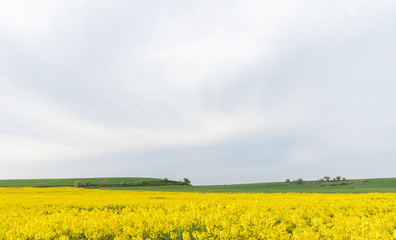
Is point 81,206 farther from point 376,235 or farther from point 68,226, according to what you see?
point 376,235

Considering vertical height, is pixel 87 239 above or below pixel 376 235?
below

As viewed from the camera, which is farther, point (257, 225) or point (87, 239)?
point (87, 239)

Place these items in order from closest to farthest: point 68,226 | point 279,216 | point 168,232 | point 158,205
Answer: point 168,232 < point 68,226 < point 279,216 < point 158,205

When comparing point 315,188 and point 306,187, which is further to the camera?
point 306,187

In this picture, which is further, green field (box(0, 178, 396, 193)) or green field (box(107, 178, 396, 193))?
green field (box(0, 178, 396, 193))

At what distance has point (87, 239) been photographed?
629cm

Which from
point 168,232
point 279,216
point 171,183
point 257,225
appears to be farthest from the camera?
point 171,183

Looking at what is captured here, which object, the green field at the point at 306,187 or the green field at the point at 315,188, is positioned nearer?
the green field at the point at 315,188

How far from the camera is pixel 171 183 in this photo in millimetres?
79125

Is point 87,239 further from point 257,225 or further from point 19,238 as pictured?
point 257,225

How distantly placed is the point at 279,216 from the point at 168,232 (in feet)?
13.9

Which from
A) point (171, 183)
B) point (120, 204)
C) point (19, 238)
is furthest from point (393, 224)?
point (171, 183)

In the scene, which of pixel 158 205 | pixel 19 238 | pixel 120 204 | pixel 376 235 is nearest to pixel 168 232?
pixel 19 238

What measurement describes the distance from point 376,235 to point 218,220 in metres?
3.43
